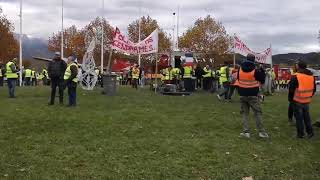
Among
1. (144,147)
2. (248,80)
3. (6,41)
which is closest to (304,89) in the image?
(248,80)

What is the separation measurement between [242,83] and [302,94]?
151cm

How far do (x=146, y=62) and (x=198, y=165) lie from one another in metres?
60.1

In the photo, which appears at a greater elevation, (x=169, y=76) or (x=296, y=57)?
(x=296, y=57)

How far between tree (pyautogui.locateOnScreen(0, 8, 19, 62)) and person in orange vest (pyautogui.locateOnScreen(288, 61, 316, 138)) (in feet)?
196

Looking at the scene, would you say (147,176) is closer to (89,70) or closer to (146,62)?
(89,70)

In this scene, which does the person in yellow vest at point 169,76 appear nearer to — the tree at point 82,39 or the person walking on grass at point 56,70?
the person walking on grass at point 56,70

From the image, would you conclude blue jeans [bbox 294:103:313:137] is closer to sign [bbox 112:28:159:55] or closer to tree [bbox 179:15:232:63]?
sign [bbox 112:28:159:55]

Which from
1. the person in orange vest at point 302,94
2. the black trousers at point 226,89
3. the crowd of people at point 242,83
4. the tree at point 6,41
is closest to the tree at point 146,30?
the tree at point 6,41

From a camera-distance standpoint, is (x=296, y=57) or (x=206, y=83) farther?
(x=296, y=57)

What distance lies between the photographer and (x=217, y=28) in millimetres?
79250

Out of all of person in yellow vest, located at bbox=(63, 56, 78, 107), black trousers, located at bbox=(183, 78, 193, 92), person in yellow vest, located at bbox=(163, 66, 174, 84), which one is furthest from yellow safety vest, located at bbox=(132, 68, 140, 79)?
person in yellow vest, located at bbox=(63, 56, 78, 107)

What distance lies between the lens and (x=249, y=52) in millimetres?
27984

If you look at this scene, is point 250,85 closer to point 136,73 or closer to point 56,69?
point 56,69

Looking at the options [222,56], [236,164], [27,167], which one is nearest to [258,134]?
[236,164]
